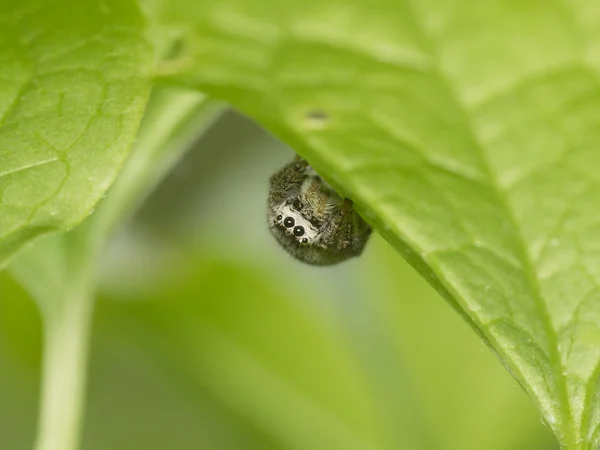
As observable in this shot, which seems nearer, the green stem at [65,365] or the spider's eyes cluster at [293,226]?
the green stem at [65,365]

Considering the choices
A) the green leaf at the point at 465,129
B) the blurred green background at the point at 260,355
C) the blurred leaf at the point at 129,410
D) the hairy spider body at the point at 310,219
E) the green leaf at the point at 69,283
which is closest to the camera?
the green leaf at the point at 465,129

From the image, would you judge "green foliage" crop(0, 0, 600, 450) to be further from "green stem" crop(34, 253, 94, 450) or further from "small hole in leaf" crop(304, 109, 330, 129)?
"green stem" crop(34, 253, 94, 450)

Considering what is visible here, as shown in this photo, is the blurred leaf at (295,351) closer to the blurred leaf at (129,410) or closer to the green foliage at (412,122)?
the blurred leaf at (129,410)

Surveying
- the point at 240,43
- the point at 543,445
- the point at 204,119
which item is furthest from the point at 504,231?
the point at 543,445

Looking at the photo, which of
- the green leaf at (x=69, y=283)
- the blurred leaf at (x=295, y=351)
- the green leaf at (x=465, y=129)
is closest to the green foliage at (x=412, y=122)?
the green leaf at (x=465, y=129)

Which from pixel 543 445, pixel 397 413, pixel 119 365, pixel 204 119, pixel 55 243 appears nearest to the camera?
pixel 55 243

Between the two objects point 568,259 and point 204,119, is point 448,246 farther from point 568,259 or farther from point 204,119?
point 204,119

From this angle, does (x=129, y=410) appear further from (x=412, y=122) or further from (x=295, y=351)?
(x=412, y=122)

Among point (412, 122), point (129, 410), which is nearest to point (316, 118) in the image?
point (412, 122)
